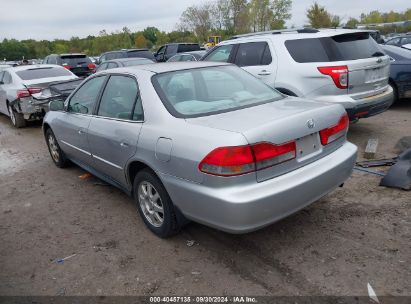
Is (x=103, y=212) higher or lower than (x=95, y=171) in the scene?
lower

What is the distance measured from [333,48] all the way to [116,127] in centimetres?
359

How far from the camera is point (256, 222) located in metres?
2.85

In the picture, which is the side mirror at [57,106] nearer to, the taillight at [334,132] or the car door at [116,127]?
the car door at [116,127]

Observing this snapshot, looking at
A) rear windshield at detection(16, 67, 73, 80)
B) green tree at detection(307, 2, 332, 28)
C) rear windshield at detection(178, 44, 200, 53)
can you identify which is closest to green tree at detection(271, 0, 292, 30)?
green tree at detection(307, 2, 332, 28)

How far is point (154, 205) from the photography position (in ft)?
11.9

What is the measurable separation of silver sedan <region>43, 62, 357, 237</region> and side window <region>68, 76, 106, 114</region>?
4 centimetres

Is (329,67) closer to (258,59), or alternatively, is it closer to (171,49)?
(258,59)

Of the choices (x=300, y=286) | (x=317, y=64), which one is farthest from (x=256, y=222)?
(x=317, y=64)

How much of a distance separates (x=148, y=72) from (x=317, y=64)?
116 inches

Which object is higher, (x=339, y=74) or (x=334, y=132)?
(x=339, y=74)

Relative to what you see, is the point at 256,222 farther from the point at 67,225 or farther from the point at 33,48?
the point at 33,48

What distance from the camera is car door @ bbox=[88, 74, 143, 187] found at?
368 centimetres

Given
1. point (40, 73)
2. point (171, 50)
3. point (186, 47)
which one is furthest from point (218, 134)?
point (186, 47)

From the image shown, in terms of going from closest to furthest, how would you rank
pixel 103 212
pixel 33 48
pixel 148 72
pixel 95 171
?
pixel 148 72 < pixel 103 212 < pixel 95 171 < pixel 33 48
